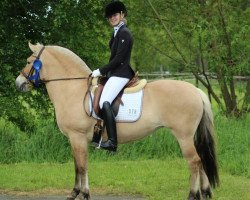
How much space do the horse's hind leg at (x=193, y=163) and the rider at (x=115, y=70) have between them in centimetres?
101

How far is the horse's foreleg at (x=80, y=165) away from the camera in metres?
6.98

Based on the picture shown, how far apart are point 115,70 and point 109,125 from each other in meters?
0.81

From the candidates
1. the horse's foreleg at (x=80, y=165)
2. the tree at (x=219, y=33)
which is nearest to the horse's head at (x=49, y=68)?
the horse's foreleg at (x=80, y=165)

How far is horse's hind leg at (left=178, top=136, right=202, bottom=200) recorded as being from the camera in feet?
22.5

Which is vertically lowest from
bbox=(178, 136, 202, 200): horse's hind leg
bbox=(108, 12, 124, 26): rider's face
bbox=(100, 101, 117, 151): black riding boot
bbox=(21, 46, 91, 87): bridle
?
bbox=(178, 136, 202, 200): horse's hind leg

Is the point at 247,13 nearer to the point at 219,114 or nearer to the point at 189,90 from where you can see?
the point at 219,114

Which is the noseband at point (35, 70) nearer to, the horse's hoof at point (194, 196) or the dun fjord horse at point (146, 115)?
the dun fjord horse at point (146, 115)

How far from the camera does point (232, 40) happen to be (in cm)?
1260

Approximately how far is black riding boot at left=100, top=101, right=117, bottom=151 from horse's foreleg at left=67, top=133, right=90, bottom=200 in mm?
349

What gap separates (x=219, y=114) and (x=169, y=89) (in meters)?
6.95

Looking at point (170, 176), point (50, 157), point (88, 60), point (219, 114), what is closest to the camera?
point (170, 176)

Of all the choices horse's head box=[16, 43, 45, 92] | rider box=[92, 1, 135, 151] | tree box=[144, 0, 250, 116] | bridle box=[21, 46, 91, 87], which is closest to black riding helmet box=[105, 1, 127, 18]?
rider box=[92, 1, 135, 151]

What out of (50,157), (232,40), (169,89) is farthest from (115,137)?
(232,40)

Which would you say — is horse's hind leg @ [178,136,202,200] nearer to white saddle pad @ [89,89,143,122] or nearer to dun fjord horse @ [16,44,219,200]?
dun fjord horse @ [16,44,219,200]
